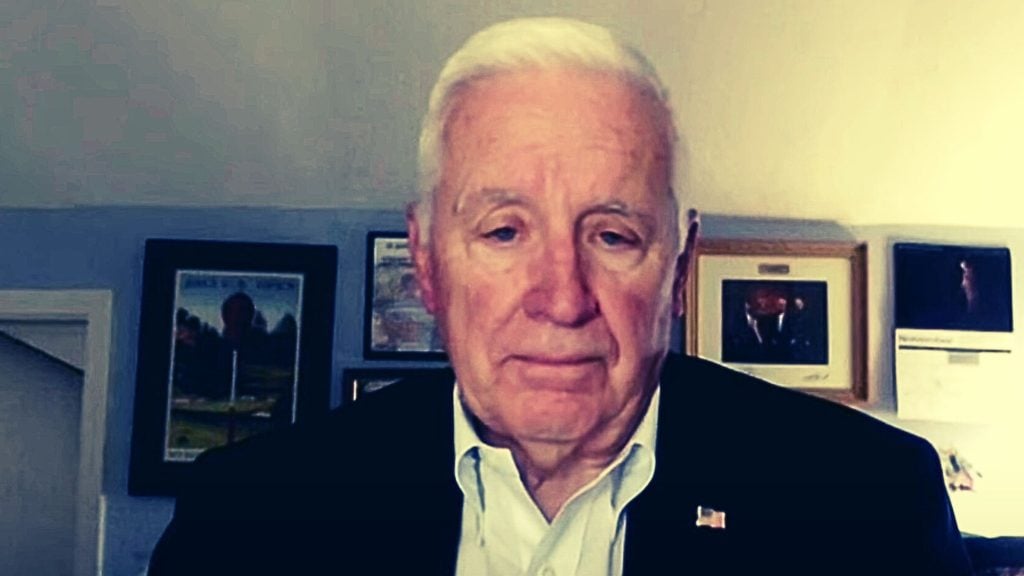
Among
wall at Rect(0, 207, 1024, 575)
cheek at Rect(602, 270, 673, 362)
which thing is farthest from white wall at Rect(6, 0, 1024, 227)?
cheek at Rect(602, 270, 673, 362)

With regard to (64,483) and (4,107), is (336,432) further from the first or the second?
(4,107)

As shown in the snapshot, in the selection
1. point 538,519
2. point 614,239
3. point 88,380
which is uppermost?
point 614,239

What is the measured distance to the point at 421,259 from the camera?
1084mm

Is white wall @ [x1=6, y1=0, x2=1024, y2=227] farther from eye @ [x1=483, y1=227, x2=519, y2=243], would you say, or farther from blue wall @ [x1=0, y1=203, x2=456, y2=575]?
eye @ [x1=483, y1=227, x2=519, y2=243]

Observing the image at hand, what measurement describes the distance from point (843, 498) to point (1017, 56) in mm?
587

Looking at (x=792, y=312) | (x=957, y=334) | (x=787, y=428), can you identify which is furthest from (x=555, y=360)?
(x=957, y=334)

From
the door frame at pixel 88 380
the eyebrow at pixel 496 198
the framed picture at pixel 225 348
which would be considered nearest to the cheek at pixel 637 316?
the eyebrow at pixel 496 198

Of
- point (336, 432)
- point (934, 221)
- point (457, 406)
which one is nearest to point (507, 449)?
point (457, 406)

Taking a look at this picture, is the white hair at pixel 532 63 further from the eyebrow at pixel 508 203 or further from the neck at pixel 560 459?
the neck at pixel 560 459

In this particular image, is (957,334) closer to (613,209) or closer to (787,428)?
(787,428)

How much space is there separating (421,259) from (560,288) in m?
0.14

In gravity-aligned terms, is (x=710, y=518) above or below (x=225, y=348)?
below

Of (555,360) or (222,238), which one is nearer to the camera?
(555,360)

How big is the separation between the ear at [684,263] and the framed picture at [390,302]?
273 mm
